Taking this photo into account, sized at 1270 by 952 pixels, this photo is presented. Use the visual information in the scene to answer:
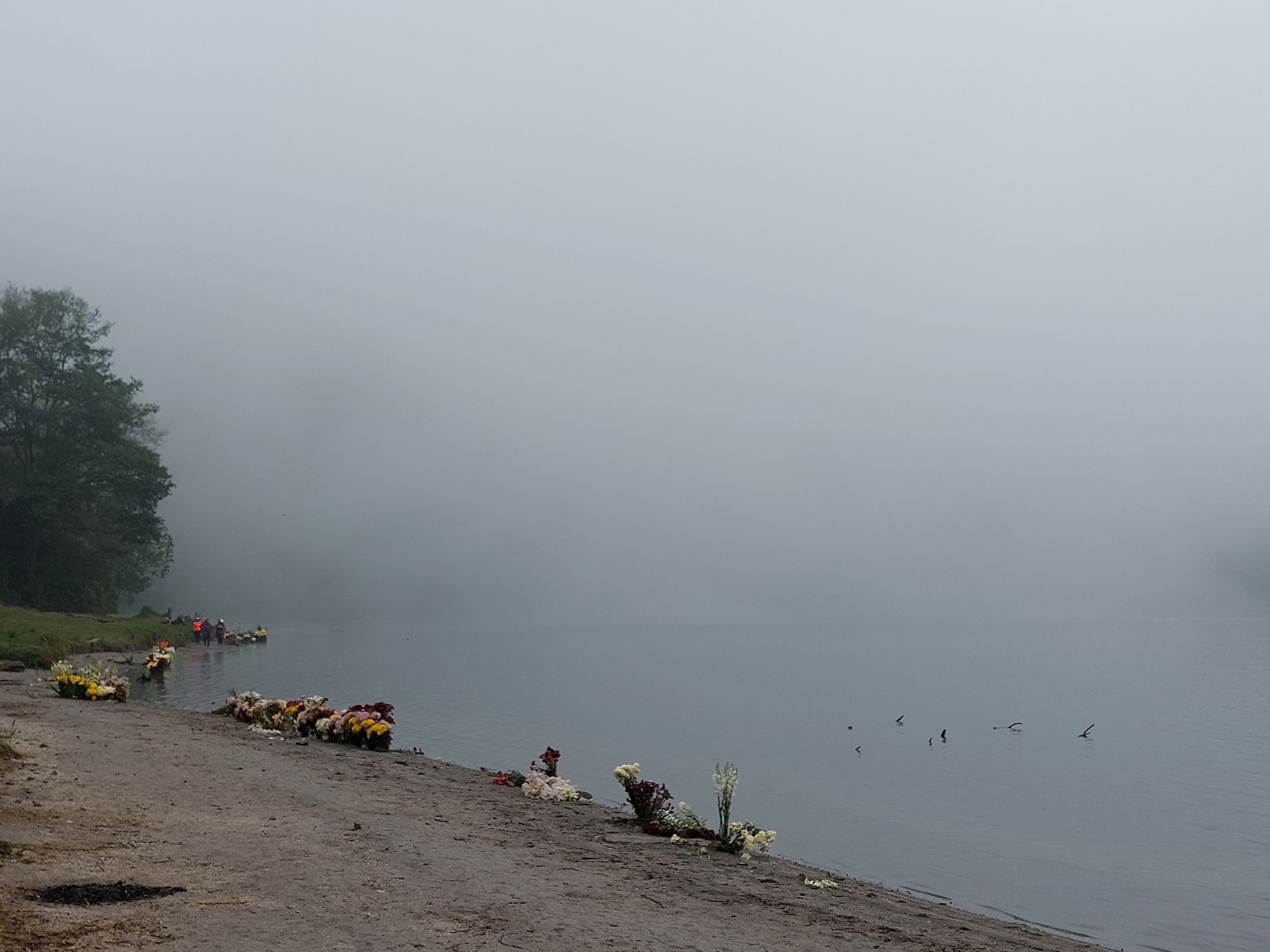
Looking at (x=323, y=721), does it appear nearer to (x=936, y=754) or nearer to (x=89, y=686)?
(x=89, y=686)

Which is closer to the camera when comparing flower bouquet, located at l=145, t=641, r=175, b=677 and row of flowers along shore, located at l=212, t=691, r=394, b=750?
row of flowers along shore, located at l=212, t=691, r=394, b=750

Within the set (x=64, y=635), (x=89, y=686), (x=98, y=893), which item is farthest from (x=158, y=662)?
(x=98, y=893)

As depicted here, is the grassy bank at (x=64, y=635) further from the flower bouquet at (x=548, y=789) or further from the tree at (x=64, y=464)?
the flower bouquet at (x=548, y=789)

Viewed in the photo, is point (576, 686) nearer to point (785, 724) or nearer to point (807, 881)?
point (785, 724)

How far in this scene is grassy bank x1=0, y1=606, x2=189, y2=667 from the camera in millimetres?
36562

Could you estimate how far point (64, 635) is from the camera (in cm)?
4347

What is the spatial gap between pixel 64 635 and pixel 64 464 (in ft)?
94.4

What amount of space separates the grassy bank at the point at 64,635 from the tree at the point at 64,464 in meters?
5.03

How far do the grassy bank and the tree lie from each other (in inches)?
198

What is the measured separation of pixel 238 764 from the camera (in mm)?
16656

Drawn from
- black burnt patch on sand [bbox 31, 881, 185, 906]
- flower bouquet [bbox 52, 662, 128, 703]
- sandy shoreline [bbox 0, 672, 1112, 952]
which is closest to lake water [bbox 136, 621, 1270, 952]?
flower bouquet [bbox 52, 662, 128, 703]

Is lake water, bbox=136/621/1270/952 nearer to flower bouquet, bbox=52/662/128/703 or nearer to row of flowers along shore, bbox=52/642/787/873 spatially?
row of flowers along shore, bbox=52/642/787/873

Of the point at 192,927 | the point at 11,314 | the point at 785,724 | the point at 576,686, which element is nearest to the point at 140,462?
the point at 11,314

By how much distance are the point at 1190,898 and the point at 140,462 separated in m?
67.8
